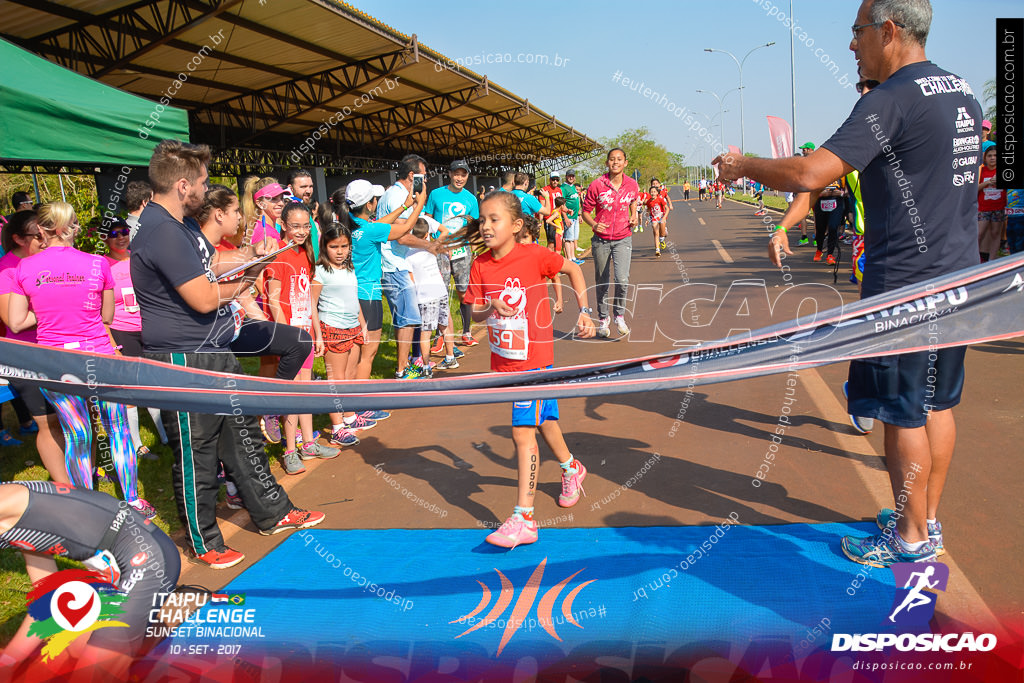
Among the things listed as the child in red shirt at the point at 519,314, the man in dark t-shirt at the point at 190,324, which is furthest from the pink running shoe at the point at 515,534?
the man in dark t-shirt at the point at 190,324

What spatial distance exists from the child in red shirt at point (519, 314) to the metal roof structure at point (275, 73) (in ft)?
29.6

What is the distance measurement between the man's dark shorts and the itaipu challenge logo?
304cm

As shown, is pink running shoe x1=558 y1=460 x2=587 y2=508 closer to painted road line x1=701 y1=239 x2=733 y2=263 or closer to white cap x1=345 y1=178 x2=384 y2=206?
white cap x1=345 y1=178 x2=384 y2=206

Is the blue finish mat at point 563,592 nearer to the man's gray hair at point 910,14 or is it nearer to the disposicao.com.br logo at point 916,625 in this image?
the disposicao.com.br logo at point 916,625

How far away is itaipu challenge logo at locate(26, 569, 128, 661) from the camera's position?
2330 millimetres

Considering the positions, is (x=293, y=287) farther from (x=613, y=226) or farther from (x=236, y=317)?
(x=613, y=226)

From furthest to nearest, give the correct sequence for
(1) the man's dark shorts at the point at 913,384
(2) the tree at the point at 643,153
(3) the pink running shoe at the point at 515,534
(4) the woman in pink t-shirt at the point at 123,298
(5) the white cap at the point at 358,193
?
(2) the tree at the point at 643,153, (5) the white cap at the point at 358,193, (4) the woman in pink t-shirt at the point at 123,298, (3) the pink running shoe at the point at 515,534, (1) the man's dark shorts at the point at 913,384

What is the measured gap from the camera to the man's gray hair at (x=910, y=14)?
2771 mm

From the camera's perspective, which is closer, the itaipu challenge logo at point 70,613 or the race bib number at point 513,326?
the itaipu challenge logo at point 70,613

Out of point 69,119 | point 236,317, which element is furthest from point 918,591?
point 69,119

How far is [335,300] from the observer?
5227mm

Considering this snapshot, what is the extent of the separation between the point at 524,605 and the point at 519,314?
58.7 inches

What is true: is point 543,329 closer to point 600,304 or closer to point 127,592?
point 127,592

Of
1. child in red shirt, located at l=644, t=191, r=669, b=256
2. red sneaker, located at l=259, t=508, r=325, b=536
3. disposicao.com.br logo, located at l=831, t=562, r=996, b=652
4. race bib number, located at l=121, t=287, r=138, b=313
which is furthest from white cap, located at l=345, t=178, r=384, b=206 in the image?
child in red shirt, located at l=644, t=191, r=669, b=256
